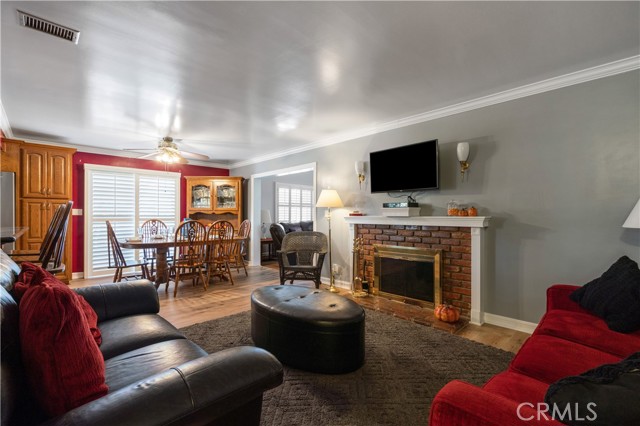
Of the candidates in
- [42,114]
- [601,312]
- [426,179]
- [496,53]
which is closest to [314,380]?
[601,312]

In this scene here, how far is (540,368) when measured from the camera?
4.35ft

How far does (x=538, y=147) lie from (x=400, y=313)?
2215 mm

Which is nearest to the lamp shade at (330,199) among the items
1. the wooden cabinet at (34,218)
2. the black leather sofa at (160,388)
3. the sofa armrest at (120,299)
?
the sofa armrest at (120,299)

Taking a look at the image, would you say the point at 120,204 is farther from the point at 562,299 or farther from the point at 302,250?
the point at 562,299

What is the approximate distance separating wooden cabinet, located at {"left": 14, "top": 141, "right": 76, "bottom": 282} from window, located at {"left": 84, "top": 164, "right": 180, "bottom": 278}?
74 centimetres

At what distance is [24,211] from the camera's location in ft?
13.7

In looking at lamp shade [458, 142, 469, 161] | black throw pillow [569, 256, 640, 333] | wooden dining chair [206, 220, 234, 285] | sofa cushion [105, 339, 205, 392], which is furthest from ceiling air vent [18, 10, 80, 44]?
black throw pillow [569, 256, 640, 333]

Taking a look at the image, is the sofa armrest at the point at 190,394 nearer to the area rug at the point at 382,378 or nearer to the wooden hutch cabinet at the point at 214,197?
the area rug at the point at 382,378

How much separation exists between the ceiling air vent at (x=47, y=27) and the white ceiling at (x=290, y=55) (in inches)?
2.1

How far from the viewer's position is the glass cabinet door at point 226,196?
22.1ft

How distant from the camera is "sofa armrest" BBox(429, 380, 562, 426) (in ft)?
2.65

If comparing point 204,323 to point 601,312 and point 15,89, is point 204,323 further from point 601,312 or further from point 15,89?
point 601,312

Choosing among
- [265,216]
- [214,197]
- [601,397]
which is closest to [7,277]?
[601,397]

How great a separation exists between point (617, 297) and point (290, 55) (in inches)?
109
